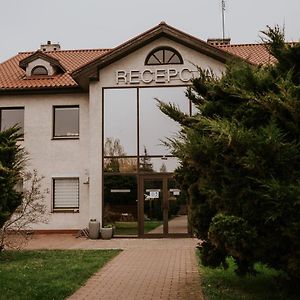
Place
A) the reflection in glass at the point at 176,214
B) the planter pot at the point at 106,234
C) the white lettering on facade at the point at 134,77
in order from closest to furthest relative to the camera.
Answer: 1. the reflection in glass at the point at 176,214
2. the planter pot at the point at 106,234
3. the white lettering on facade at the point at 134,77

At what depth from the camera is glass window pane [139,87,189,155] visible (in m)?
19.8

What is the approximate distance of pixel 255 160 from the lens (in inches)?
244

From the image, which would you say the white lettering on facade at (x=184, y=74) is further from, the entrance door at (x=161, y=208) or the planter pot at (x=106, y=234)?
the planter pot at (x=106, y=234)

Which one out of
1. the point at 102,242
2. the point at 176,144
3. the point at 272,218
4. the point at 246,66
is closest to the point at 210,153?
the point at 176,144

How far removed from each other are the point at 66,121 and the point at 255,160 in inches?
662

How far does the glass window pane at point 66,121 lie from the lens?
22.0 m

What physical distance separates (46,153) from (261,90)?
15.8m

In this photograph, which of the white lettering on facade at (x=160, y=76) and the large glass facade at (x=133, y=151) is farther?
the white lettering on facade at (x=160, y=76)

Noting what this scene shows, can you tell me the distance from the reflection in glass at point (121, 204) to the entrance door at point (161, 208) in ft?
0.98

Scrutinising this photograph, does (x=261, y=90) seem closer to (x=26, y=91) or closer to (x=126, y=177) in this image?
(x=126, y=177)

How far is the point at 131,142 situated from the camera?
1981cm

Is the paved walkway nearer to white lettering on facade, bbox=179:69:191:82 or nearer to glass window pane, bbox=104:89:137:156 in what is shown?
glass window pane, bbox=104:89:137:156

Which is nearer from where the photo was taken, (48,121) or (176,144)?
(176,144)

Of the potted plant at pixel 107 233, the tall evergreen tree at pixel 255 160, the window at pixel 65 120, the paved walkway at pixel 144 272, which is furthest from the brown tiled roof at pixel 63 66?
the tall evergreen tree at pixel 255 160
